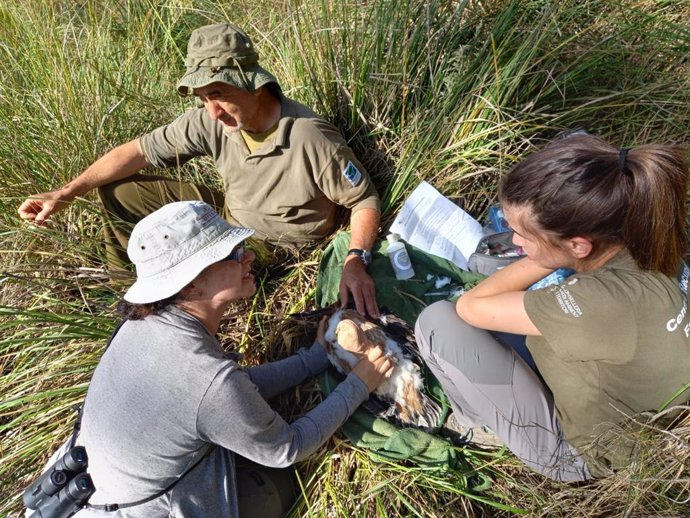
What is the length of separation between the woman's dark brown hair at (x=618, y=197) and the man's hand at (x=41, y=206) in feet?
7.84

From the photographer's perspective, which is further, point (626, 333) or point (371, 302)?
point (371, 302)

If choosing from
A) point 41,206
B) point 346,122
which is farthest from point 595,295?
point 41,206

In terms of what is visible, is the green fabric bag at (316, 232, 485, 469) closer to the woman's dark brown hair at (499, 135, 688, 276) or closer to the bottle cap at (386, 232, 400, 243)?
the bottle cap at (386, 232, 400, 243)

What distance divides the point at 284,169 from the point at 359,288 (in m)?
0.75

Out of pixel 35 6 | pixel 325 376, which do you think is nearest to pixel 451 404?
pixel 325 376

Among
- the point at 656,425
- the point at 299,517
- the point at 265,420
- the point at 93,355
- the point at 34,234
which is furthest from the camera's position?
the point at 34,234

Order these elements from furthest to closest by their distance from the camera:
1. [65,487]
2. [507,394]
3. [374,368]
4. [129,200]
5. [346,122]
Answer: [346,122] < [129,200] < [374,368] < [507,394] < [65,487]

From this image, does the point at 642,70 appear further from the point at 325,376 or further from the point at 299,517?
the point at 299,517

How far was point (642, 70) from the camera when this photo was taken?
269 centimetres

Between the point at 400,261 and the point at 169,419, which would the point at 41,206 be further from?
the point at 400,261

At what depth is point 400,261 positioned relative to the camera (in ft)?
8.32

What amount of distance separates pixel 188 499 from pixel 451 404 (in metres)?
1.07

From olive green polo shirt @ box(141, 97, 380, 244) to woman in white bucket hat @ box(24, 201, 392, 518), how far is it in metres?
0.86

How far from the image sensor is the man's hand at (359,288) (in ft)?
7.70
